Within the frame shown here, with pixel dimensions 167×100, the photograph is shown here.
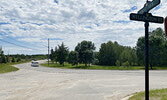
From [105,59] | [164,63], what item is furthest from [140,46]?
[105,59]

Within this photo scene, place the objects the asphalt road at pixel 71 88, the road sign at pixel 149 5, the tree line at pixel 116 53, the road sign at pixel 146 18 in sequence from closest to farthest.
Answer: the road sign at pixel 149 5
the road sign at pixel 146 18
the asphalt road at pixel 71 88
the tree line at pixel 116 53

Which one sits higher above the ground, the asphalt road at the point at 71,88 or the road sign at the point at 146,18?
the road sign at the point at 146,18

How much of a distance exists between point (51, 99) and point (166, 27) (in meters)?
5.81

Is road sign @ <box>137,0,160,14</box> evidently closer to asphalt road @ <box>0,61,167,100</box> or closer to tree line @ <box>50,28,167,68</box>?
asphalt road @ <box>0,61,167,100</box>

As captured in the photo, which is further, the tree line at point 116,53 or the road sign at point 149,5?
the tree line at point 116,53

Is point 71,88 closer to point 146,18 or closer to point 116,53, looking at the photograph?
A: point 146,18

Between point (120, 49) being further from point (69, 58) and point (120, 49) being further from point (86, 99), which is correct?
point (86, 99)

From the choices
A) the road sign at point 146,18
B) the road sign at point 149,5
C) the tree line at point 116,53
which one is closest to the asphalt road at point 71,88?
the road sign at point 146,18

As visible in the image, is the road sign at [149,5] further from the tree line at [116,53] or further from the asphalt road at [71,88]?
the tree line at [116,53]

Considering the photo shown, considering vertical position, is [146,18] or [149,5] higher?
[149,5]

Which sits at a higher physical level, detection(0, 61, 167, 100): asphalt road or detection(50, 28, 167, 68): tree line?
detection(50, 28, 167, 68): tree line

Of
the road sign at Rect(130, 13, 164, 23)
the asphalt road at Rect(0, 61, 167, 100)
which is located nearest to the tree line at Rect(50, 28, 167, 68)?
the asphalt road at Rect(0, 61, 167, 100)

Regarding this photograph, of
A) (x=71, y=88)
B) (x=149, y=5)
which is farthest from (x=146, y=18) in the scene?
(x=71, y=88)

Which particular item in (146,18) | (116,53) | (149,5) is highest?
(149,5)
